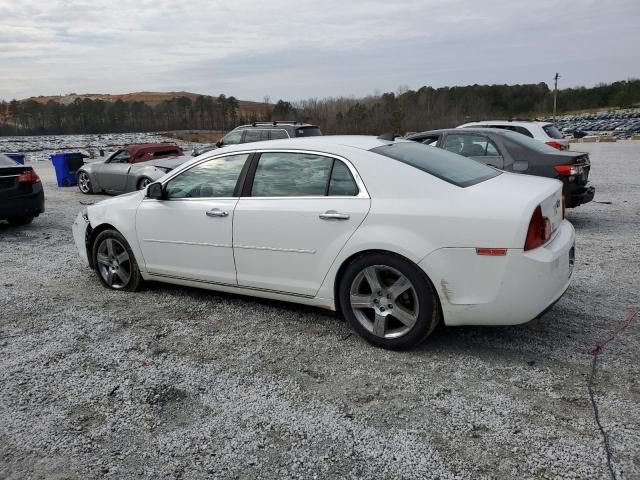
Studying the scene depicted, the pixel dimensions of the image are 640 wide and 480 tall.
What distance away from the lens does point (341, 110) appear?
81438 mm

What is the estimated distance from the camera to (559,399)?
3.04 m

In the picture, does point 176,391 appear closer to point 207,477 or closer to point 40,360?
point 207,477

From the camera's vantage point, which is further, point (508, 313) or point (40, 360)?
point (40, 360)

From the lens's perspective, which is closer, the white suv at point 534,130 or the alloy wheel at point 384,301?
the alloy wheel at point 384,301

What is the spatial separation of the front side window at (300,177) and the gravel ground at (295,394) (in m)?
1.14

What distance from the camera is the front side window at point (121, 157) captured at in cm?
1345

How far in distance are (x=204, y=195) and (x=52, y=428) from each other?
7.50ft

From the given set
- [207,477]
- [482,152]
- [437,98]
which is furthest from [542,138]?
[437,98]

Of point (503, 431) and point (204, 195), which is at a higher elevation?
point (204, 195)

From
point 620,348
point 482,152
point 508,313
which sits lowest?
point 620,348

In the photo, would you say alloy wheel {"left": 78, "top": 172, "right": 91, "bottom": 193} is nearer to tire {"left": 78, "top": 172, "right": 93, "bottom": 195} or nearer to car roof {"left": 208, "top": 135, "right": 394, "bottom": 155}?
tire {"left": 78, "top": 172, "right": 93, "bottom": 195}

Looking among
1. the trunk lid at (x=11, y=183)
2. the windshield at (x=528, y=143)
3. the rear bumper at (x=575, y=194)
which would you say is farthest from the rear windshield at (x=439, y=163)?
the trunk lid at (x=11, y=183)

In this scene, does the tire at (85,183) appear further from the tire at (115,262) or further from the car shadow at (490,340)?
the car shadow at (490,340)

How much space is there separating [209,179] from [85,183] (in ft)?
37.4
